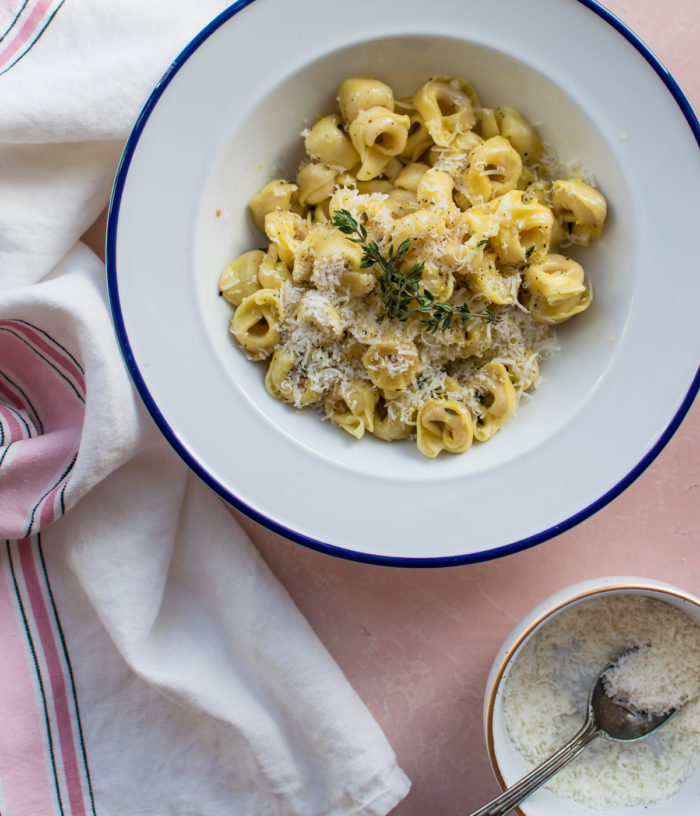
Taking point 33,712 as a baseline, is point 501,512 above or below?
above

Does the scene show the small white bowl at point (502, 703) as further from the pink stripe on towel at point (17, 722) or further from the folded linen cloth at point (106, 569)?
the pink stripe on towel at point (17, 722)

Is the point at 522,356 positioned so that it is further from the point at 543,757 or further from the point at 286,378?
the point at 543,757

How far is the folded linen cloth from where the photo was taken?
2.00m

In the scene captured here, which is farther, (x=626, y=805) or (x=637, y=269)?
(x=626, y=805)

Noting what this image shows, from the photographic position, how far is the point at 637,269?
1.85 m

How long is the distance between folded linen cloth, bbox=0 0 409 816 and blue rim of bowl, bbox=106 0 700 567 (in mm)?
205

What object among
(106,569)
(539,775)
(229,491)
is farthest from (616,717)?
(106,569)

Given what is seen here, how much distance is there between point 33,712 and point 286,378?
3.79ft

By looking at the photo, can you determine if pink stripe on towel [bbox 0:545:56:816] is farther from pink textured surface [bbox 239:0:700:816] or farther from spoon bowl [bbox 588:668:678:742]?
spoon bowl [bbox 588:668:678:742]

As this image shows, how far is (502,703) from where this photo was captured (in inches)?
83.0

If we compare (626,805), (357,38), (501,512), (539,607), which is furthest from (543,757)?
(357,38)

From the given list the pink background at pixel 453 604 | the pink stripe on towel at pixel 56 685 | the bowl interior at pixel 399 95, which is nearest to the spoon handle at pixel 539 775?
the pink background at pixel 453 604

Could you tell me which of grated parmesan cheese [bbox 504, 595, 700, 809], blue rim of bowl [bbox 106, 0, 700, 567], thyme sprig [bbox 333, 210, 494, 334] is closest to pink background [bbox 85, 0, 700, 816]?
grated parmesan cheese [bbox 504, 595, 700, 809]

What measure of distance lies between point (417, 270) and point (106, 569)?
111cm
